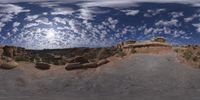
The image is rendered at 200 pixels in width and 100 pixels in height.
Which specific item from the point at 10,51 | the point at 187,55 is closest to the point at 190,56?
the point at 187,55

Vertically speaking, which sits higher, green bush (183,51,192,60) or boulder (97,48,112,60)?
green bush (183,51,192,60)

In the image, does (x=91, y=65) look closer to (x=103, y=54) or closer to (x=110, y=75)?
(x=110, y=75)

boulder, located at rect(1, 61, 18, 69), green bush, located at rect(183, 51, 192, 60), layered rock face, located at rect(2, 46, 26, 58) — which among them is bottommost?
layered rock face, located at rect(2, 46, 26, 58)

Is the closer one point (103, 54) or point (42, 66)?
point (42, 66)

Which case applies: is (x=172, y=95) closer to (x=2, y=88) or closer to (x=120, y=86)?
(x=120, y=86)

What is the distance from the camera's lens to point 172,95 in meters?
55.6

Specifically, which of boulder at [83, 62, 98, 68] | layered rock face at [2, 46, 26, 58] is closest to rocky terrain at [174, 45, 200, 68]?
boulder at [83, 62, 98, 68]

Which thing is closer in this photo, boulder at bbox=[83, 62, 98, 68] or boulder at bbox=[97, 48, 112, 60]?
boulder at bbox=[83, 62, 98, 68]

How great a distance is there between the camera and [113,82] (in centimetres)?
6050

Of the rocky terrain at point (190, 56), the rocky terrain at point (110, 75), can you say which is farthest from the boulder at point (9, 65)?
the rocky terrain at point (190, 56)

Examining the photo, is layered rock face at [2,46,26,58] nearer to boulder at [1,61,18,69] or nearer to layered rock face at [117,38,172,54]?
boulder at [1,61,18,69]

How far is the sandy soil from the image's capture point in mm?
56469

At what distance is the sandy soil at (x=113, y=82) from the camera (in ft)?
185

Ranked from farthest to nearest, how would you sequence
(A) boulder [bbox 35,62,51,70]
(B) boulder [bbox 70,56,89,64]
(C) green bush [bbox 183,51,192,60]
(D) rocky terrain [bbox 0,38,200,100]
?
(B) boulder [bbox 70,56,89,64] → (A) boulder [bbox 35,62,51,70] → (C) green bush [bbox 183,51,192,60] → (D) rocky terrain [bbox 0,38,200,100]
